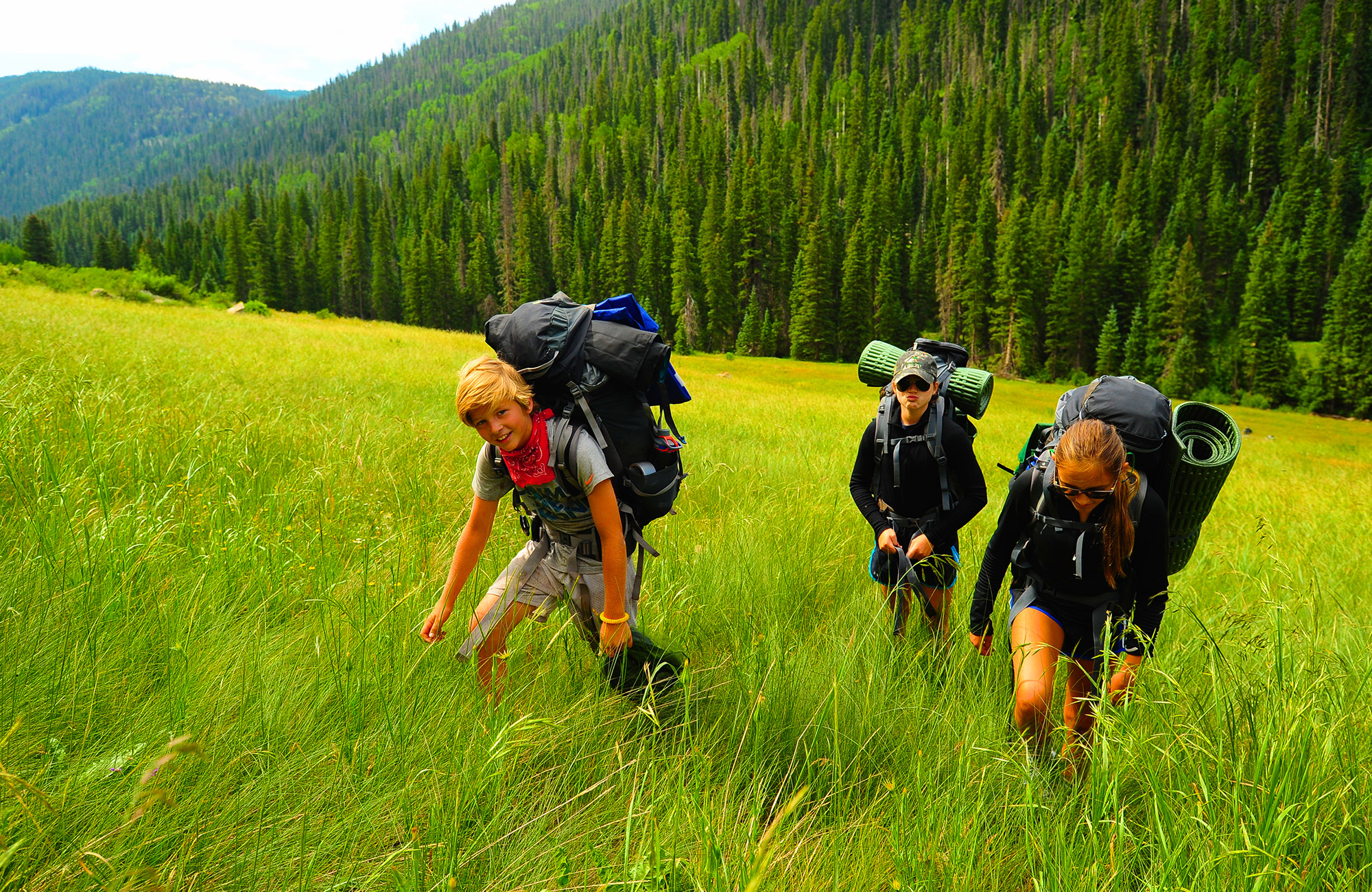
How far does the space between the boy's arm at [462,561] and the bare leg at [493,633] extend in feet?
0.40

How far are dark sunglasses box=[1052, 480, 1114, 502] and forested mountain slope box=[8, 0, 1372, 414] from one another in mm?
65755

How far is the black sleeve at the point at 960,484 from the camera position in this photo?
4.04 metres

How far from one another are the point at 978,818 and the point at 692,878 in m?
1.02

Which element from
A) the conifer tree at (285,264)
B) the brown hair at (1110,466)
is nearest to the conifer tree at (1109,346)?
the brown hair at (1110,466)

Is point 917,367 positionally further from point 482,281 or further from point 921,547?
point 482,281

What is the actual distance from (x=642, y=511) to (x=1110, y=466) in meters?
1.94

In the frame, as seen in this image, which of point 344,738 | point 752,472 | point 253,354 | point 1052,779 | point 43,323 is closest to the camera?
point 344,738

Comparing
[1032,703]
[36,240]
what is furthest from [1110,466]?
[36,240]

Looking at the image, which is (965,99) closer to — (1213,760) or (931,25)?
(931,25)

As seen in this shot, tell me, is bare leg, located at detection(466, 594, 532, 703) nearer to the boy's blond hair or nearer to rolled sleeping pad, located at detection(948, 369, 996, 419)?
the boy's blond hair

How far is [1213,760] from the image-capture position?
225 centimetres

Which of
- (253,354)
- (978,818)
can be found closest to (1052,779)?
(978,818)

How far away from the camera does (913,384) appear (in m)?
4.08

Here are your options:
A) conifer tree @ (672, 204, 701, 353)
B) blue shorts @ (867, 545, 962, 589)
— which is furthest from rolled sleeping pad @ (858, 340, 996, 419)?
conifer tree @ (672, 204, 701, 353)
